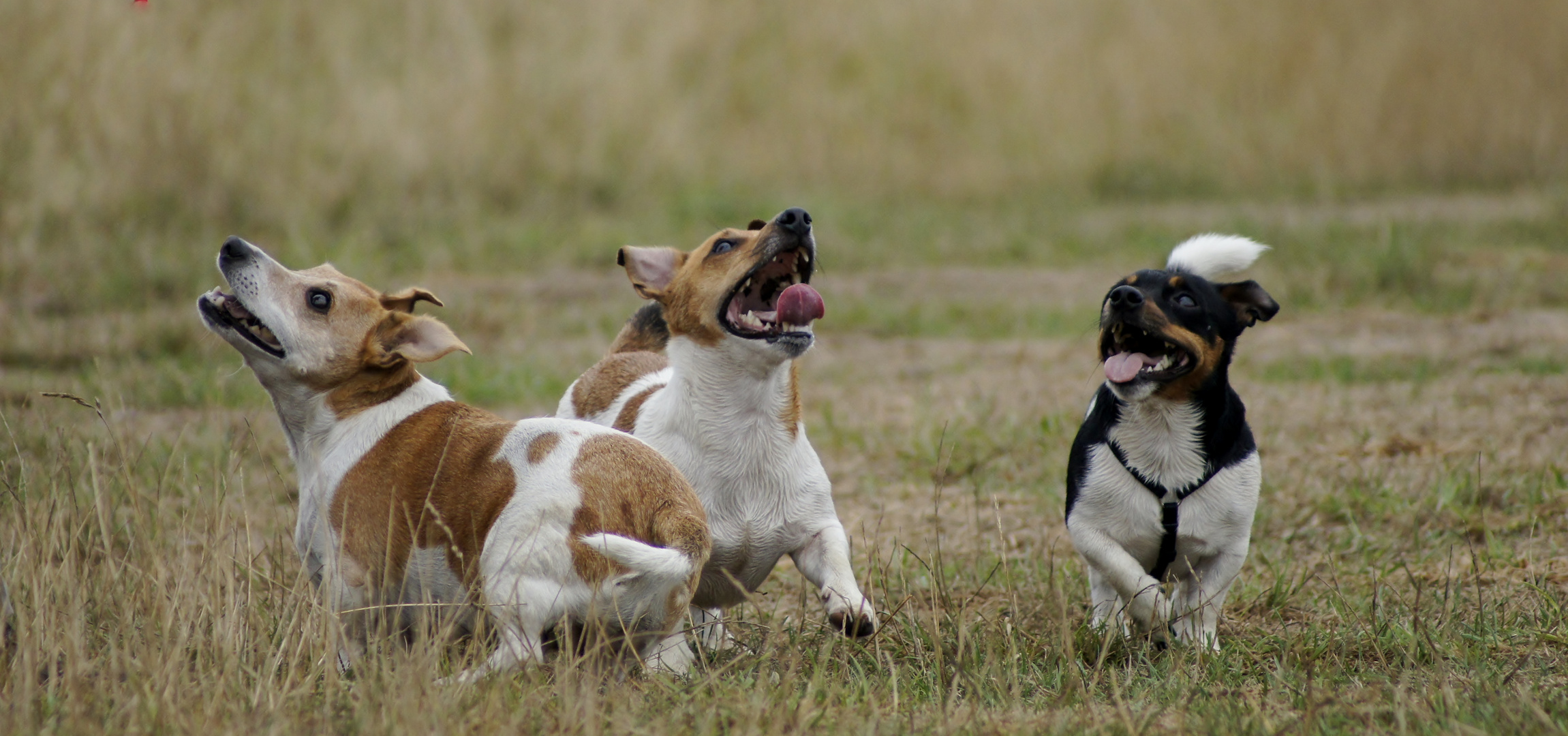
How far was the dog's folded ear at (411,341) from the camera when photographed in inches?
147

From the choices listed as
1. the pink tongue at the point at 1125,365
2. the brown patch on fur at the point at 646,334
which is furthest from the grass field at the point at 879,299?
the brown patch on fur at the point at 646,334

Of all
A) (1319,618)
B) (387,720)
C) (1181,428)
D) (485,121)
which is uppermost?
(485,121)

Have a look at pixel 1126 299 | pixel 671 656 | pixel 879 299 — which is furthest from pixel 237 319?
pixel 879 299

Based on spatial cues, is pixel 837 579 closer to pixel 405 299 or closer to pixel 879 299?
pixel 405 299

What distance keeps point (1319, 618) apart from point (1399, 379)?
3690mm

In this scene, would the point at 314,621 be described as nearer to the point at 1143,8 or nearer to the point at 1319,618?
the point at 1319,618

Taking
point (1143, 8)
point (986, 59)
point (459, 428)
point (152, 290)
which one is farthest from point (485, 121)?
point (459, 428)

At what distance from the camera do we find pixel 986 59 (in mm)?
15570

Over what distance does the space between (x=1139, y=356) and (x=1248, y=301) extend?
469mm

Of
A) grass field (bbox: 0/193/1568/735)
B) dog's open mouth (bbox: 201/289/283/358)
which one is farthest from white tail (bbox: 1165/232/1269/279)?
dog's open mouth (bbox: 201/289/283/358)

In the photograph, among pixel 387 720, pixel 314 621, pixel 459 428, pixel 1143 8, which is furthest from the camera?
pixel 1143 8

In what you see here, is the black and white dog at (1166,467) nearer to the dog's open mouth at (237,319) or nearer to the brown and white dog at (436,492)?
the brown and white dog at (436,492)

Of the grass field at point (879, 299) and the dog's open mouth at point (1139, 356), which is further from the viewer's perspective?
the dog's open mouth at point (1139, 356)

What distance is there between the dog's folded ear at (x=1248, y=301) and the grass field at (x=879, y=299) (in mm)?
832
